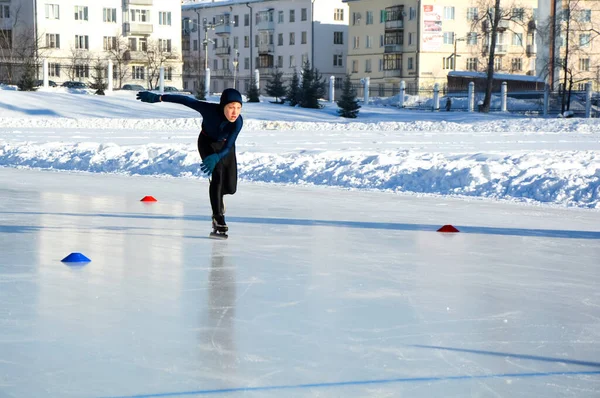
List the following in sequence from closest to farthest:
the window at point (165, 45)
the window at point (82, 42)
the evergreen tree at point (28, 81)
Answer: the evergreen tree at point (28, 81), the window at point (82, 42), the window at point (165, 45)

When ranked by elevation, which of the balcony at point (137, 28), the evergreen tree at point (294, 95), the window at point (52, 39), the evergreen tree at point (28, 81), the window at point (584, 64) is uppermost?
the balcony at point (137, 28)

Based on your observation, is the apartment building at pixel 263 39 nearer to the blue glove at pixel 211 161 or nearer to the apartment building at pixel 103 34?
the apartment building at pixel 103 34

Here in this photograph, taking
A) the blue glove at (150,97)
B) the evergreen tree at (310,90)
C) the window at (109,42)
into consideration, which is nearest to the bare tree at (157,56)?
the window at (109,42)

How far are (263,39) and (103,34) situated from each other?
18.4 meters

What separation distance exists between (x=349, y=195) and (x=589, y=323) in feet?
25.7

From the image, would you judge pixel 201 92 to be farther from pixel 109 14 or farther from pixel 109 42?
pixel 109 14

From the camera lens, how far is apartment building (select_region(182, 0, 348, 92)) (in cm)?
8388

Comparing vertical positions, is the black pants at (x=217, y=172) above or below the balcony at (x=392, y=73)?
below

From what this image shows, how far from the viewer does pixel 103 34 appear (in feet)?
251

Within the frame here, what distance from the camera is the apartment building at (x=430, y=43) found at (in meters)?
73.9

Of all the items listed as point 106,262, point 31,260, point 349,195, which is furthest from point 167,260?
point 349,195

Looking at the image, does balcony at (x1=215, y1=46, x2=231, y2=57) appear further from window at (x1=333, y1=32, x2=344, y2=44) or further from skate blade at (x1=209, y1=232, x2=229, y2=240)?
skate blade at (x1=209, y1=232, x2=229, y2=240)

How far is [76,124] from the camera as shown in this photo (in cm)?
3359

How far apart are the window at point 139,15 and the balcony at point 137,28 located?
706 mm
